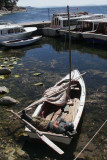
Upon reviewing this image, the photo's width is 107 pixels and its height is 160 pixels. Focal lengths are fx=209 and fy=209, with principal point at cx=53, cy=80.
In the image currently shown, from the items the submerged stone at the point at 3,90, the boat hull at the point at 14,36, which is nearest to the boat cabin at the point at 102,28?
the boat hull at the point at 14,36

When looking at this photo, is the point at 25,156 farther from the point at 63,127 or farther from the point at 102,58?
the point at 102,58

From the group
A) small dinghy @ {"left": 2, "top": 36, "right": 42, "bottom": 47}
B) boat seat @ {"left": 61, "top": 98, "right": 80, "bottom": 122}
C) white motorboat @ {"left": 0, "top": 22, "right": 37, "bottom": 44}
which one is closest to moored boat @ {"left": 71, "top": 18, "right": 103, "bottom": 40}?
small dinghy @ {"left": 2, "top": 36, "right": 42, "bottom": 47}

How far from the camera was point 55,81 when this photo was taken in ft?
63.8

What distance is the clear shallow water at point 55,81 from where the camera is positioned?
10.8 meters

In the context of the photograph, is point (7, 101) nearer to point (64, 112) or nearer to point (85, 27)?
point (64, 112)

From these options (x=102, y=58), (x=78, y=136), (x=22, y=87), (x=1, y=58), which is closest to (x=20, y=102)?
(x=22, y=87)

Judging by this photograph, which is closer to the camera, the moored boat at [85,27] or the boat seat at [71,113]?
the boat seat at [71,113]

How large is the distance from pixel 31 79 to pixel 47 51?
12866mm

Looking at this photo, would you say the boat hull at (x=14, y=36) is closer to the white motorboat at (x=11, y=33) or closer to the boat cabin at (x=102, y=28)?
the white motorboat at (x=11, y=33)

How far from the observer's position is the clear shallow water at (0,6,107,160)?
10.8 meters

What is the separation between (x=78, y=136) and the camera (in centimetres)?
1167

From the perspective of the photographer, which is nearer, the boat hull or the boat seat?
the boat seat

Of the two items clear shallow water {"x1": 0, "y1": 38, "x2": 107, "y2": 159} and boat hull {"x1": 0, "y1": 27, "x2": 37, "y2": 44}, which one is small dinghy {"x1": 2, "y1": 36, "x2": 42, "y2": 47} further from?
clear shallow water {"x1": 0, "y1": 38, "x2": 107, "y2": 159}

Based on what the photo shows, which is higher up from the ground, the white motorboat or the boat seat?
the white motorboat
